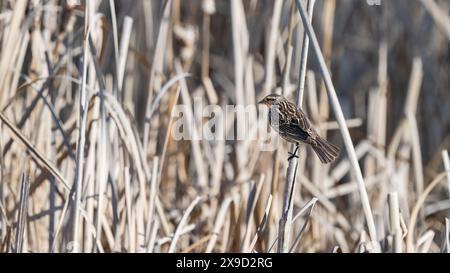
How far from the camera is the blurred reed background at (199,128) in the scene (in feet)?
6.38

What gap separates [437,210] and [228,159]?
864 millimetres

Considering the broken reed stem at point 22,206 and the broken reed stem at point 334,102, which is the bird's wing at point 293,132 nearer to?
the broken reed stem at point 334,102

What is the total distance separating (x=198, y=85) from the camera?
120 inches

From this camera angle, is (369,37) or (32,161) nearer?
(32,161)

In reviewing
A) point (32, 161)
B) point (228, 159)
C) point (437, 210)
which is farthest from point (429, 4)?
point (32, 161)

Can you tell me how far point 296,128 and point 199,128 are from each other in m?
0.87

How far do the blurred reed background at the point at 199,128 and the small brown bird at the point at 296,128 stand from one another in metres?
0.09

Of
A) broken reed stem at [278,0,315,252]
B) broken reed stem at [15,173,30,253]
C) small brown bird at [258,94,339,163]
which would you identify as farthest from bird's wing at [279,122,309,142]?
broken reed stem at [15,173,30,253]

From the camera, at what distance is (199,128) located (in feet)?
9.16

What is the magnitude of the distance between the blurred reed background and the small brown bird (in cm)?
9

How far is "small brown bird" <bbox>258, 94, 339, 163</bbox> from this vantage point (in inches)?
74.5

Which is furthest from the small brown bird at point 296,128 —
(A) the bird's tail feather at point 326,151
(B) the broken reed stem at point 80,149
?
(B) the broken reed stem at point 80,149

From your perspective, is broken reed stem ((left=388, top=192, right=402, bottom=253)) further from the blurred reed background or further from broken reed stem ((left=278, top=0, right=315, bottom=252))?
broken reed stem ((left=278, top=0, right=315, bottom=252))
